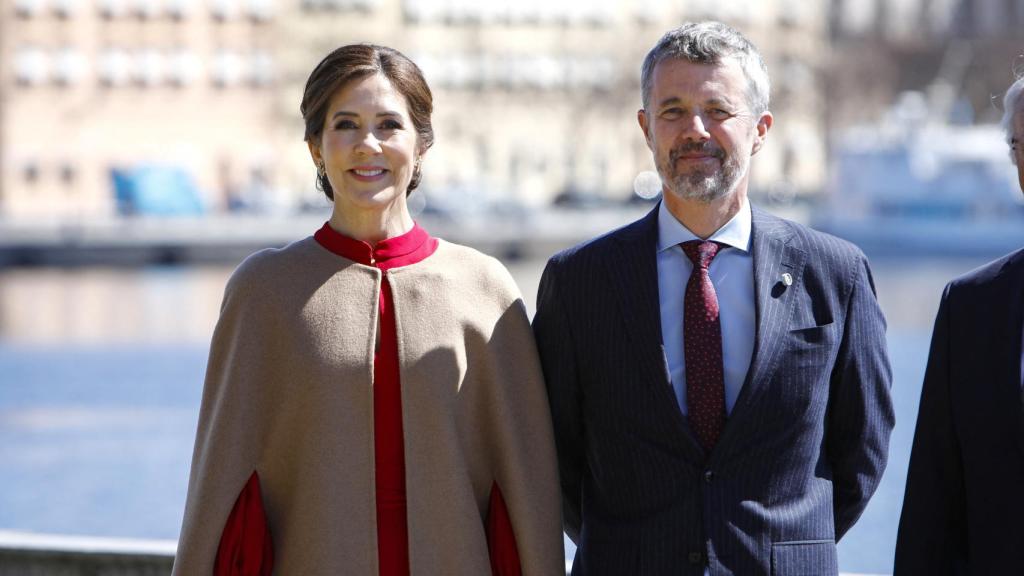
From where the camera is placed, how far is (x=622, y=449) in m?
3.60

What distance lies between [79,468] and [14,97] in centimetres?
4349

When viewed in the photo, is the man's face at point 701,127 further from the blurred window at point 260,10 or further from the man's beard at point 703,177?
the blurred window at point 260,10

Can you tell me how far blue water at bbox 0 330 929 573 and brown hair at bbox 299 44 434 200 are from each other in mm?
6152

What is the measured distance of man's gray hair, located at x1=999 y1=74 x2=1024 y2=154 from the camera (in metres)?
3.11

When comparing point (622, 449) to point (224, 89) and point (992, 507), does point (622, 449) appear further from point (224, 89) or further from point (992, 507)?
point (224, 89)

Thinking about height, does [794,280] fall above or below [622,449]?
above

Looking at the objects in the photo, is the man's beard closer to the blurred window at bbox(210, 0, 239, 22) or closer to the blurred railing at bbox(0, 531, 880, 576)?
the blurred railing at bbox(0, 531, 880, 576)

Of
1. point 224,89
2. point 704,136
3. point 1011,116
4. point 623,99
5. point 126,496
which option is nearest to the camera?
point 1011,116

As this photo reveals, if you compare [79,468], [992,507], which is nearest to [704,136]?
[992,507]

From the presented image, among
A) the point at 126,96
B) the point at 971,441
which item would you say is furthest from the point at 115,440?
the point at 126,96

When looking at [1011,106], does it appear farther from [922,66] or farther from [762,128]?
[922,66]

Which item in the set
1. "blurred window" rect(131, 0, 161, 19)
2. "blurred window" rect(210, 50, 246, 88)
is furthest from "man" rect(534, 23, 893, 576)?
"blurred window" rect(210, 50, 246, 88)

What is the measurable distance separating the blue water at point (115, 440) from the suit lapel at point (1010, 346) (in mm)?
6106

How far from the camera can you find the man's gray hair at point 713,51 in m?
3.58
